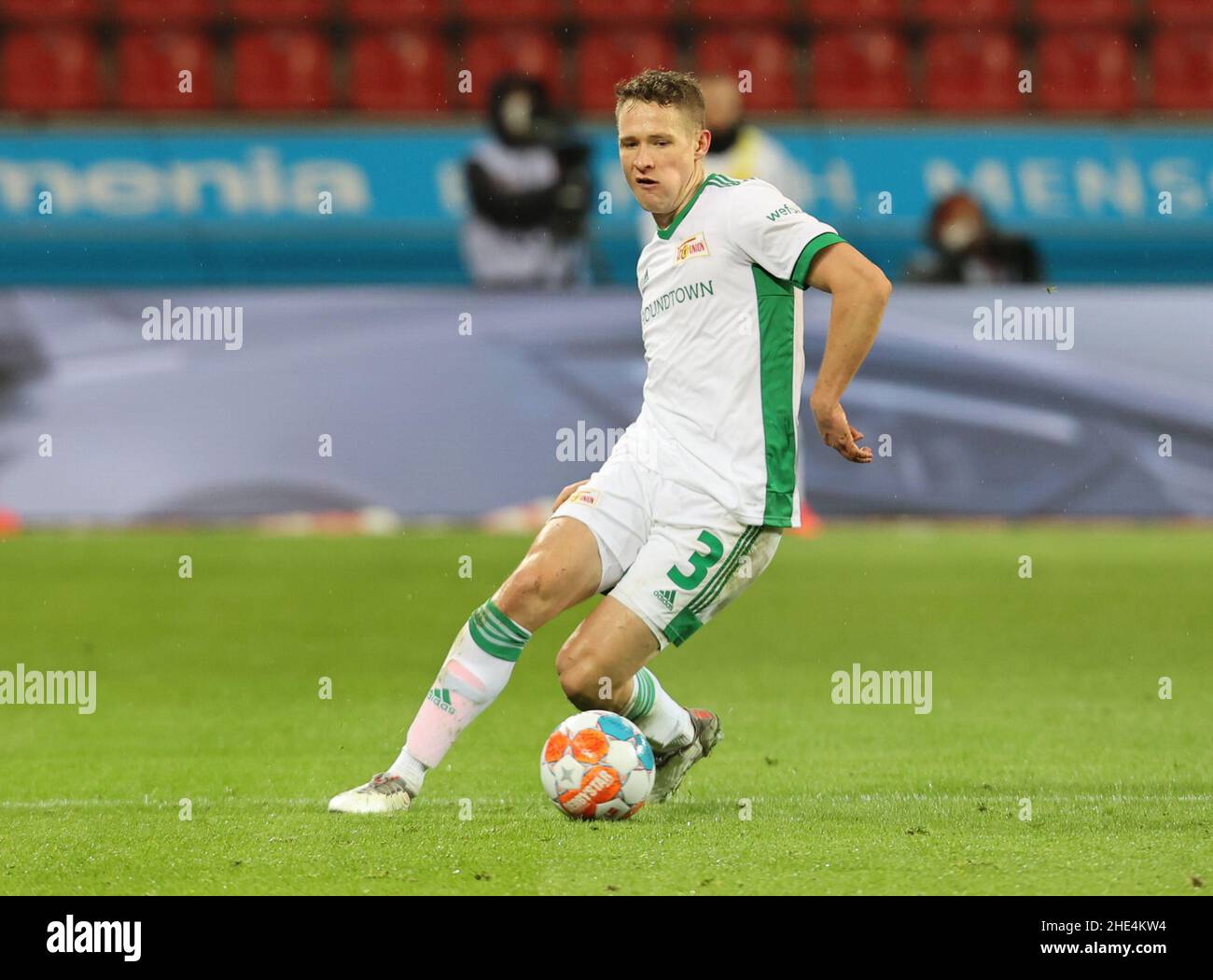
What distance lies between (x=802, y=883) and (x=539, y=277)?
10.9 m

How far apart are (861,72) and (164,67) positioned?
6387 millimetres

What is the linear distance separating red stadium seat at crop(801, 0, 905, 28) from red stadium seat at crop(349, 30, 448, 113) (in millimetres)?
3473

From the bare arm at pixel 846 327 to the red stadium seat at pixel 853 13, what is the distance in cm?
1343

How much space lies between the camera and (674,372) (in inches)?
229

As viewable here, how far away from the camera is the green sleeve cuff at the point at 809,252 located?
5.55 metres

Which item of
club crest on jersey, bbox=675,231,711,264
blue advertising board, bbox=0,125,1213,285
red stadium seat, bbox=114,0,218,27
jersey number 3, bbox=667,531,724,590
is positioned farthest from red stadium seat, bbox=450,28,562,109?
jersey number 3, bbox=667,531,724,590

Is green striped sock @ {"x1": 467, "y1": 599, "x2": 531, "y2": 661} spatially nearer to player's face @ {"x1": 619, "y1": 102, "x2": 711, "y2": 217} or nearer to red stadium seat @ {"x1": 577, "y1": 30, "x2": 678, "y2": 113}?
player's face @ {"x1": 619, "y1": 102, "x2": 711, "y2": 217}

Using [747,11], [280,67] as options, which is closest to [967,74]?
[747,11]

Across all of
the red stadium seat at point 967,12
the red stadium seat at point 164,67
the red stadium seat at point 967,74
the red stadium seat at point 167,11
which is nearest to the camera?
the red stadium seat at point 164,67

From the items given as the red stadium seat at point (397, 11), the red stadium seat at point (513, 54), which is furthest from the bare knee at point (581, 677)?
the red stadium seat at point (397, 11)

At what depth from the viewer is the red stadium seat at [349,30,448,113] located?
18.1 meters

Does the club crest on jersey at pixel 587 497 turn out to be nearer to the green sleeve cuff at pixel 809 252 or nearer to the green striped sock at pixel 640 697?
the green striped sock at pixel 640 697

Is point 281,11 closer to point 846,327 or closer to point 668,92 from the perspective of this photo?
point 668,92

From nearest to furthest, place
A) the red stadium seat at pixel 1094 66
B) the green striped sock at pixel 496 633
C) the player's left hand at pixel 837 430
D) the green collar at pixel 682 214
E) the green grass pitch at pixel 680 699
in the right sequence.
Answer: the green grass pitch at pixel 680 699, the player's left hand at pixel 837 430, the green striped sock at pixel 496 633, the green collar at pixel 682 214, the red stadium seat at pixel 1094 66
